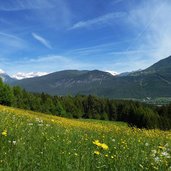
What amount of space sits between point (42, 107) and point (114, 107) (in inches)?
1984

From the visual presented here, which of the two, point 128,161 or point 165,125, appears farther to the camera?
point 165,125

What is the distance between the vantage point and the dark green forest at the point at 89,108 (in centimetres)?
11419

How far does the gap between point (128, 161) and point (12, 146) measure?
7.85 feet

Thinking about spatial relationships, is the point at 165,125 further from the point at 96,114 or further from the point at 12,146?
the point at 12,146

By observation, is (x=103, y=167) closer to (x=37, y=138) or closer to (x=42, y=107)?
(x=37, y=138)

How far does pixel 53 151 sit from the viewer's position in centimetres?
671

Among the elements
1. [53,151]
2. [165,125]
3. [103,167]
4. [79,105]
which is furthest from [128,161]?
[79,105]

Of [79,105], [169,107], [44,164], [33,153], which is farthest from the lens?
[79,105]

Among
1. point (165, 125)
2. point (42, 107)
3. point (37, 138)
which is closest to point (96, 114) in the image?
point (42, 107)

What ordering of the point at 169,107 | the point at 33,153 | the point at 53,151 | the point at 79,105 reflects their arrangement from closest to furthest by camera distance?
1. the point at 33,153
2. the point at 53,151
3. the point at 169,107
4. the point at 79,105

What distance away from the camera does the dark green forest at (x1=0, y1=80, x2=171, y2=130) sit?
11419cm

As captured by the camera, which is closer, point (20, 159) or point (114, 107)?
point (20, 159)

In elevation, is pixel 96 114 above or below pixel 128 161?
below

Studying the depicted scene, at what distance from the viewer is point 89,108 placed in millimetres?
162250
